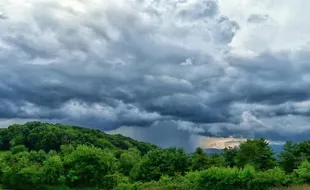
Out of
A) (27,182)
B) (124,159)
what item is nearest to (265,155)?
(124,159)

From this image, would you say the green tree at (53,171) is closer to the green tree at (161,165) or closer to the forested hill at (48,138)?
the green tree at (161,165)

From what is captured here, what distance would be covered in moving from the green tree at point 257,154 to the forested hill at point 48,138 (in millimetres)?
45994

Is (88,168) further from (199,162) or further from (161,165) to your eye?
Result: (199,162)

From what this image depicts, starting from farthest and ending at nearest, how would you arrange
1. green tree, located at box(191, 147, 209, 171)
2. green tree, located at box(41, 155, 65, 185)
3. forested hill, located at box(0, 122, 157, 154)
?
1. forested hill, located at box(0, 122, 157, 154)
2. green tree, located at box(41, 155, 65, 185)
3. green tree, located at box(191, 147, 209, 171)

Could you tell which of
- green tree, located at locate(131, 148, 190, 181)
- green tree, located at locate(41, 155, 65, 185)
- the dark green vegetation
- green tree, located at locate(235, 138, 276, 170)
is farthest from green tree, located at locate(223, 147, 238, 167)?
green tree, located at locate(41, 155, 65, 185)

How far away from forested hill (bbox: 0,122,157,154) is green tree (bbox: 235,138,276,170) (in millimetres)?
45994

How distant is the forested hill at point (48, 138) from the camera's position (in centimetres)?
9300

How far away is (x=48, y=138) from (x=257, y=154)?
201ft

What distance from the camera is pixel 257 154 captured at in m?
41.7

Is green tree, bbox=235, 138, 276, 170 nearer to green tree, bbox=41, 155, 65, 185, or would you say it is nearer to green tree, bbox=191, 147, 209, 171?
green tree, bbox=191, 147, 209, 171

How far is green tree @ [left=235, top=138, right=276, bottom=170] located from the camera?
1633 inches

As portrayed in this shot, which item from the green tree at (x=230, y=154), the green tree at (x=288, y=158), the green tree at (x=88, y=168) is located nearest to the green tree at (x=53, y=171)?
the green tree at (x=88, y=168)

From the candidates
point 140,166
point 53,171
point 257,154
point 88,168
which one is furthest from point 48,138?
point 257,154

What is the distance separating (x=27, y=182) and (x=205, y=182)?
19.1 metres
